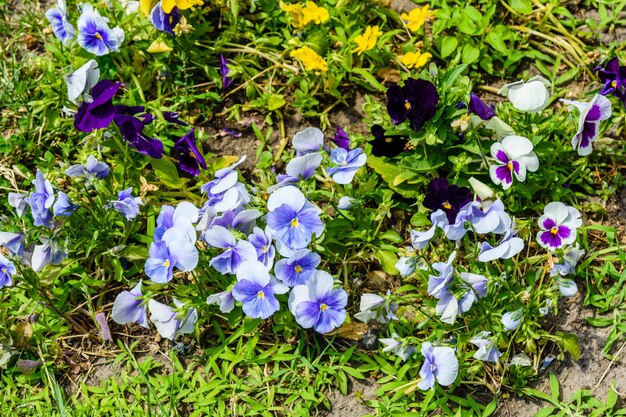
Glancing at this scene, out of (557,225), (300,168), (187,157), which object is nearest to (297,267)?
(300,168)

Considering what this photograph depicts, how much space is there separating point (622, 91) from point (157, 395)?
240 cm

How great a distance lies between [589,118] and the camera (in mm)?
3217

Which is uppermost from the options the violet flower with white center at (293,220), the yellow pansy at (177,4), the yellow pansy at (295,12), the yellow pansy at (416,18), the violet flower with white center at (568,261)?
the yellow pansy at (177,4)

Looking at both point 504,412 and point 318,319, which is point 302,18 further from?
point 504,412

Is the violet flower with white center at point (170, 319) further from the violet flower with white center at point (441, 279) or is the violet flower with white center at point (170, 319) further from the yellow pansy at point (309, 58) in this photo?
the yellow pansy at point (309, 58)

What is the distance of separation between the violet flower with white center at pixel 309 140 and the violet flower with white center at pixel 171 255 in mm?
651

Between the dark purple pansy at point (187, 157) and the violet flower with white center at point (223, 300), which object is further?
the dark purple pansy at point (187, 157)

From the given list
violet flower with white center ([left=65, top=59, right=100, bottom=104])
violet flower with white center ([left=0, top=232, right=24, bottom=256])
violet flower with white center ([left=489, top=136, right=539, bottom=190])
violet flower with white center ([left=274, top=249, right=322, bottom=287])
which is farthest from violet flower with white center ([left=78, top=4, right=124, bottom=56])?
violet flower with white center ([left=489, top=136, right=539, bottom=190])

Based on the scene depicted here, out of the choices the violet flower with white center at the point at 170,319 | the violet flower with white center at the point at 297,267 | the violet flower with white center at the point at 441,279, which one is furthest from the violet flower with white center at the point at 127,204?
the violet flower with white center at the point at 441,279

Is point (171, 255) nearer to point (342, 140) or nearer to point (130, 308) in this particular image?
point (130, 308)

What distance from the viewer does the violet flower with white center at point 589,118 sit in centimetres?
316

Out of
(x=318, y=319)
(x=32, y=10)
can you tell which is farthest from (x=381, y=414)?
(x=32, y=10)

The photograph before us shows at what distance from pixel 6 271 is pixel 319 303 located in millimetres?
1289

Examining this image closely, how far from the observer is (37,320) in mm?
3361
